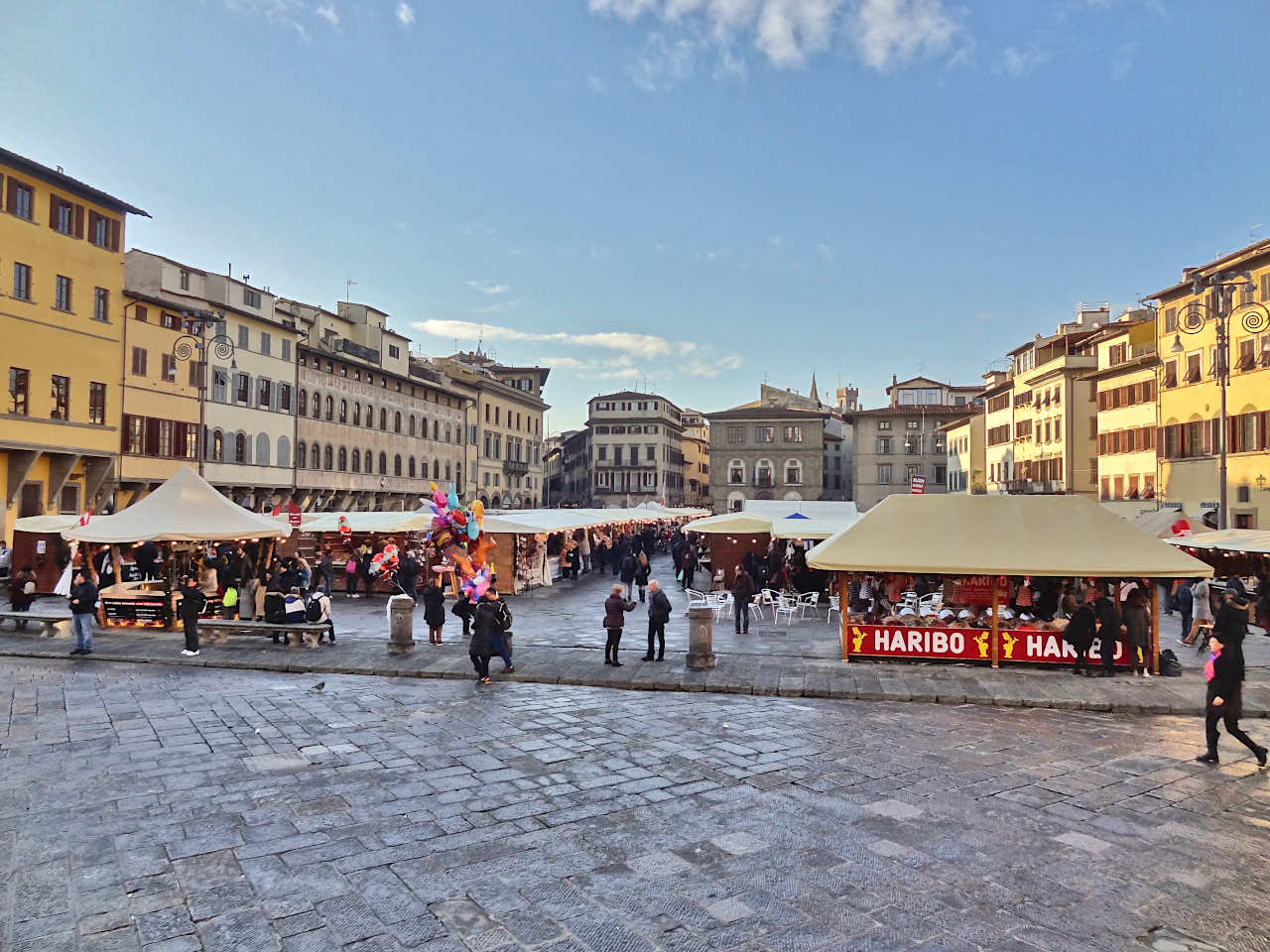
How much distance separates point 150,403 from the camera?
33.0m

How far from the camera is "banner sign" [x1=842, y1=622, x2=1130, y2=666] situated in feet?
43.3

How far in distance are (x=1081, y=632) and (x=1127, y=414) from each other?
1203 inches

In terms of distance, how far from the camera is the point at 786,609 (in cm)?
1881

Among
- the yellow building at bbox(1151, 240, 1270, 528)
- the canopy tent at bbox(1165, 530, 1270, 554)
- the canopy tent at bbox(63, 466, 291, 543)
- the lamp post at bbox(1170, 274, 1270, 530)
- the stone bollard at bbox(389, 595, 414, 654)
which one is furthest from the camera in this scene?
the yellow building at bbox(1151, 240, 1270, 528)

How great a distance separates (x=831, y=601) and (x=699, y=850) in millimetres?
16459

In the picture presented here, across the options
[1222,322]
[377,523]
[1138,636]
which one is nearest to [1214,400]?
[1222,322]

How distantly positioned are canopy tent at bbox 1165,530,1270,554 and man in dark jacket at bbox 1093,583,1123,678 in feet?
24.0

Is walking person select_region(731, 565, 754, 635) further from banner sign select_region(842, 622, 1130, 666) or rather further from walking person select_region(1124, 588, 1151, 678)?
walking person select_region(1124, 588, 1151, 678)

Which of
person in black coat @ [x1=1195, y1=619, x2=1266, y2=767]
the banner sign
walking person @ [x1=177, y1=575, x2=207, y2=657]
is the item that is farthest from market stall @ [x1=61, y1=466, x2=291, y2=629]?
person in black coat @ [x1=1195, y1=619, x2=1266, y2=767]

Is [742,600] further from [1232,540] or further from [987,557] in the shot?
[1232,540]

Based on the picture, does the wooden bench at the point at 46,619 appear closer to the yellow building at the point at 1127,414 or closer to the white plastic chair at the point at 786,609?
the white plastic chair at the point at 786,609

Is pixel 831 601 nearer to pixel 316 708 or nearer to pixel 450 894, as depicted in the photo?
pixel 316 708

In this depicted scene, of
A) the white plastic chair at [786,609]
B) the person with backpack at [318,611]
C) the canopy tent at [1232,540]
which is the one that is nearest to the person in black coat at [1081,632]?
the white plastic chair at [786,609]

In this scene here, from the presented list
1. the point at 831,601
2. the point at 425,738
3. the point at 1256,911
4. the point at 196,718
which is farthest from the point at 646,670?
the point at 831,601
